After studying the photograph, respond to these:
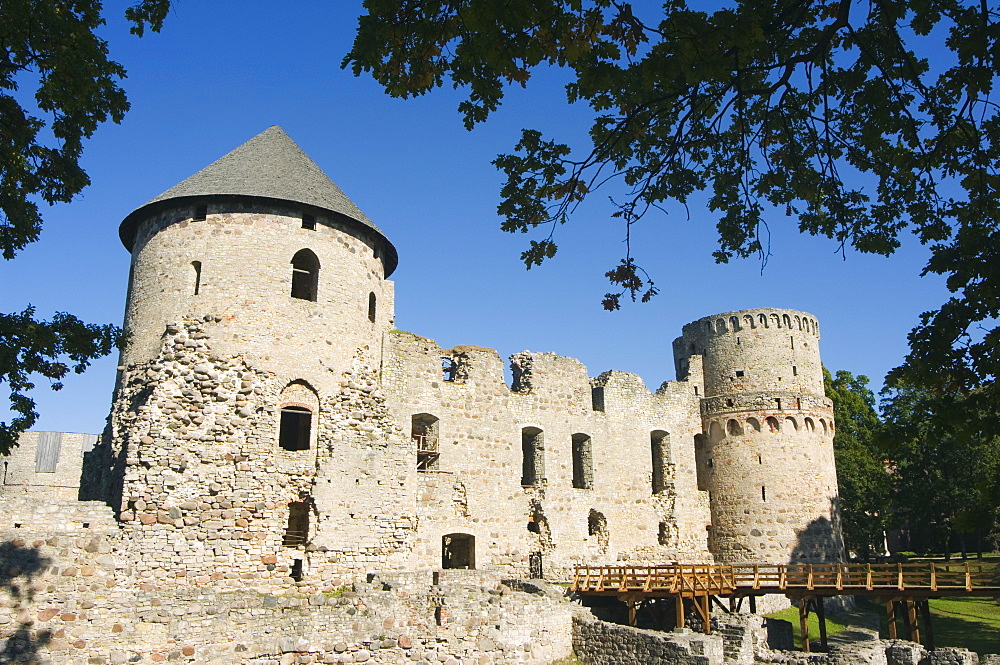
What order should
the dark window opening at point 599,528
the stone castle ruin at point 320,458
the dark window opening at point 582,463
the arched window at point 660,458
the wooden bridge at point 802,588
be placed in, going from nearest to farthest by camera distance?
the stone castle ruin at point 320,458 → the wooden bridge at point 802,588 → the dark window opening at point 599,528 → the dark window opening at point 582,463 → the arched window at point 660,458

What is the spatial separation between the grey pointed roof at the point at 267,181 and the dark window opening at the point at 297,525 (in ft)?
23.6

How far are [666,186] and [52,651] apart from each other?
43.6ft

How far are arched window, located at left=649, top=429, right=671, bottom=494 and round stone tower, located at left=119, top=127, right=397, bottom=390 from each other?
13.9m

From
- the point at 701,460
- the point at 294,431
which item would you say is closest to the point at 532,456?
the point at 701,460

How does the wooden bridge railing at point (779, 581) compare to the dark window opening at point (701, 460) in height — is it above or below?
below

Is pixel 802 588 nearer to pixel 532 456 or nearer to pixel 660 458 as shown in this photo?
pixel 532 456

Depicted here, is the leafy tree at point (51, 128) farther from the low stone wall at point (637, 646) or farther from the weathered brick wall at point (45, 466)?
the weathered brick wall at point (45, 466)

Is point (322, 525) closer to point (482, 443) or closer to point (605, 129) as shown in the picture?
point (482, 443)

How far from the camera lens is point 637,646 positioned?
1833 centimetres

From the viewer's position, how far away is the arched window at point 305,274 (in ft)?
65.3

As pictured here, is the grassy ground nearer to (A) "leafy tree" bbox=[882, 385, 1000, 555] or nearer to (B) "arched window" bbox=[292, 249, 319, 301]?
(A) "leafy tree" bbox=[882, 385, 1000, 555]

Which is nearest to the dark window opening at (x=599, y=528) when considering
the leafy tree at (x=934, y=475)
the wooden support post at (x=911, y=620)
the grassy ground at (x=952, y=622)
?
the grassy ground at (x=952, y=622)

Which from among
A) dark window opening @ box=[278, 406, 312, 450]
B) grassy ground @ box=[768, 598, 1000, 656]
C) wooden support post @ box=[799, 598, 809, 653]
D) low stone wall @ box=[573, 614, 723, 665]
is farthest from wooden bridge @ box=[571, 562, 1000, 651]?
dark window opening @ box=[278, 406, 312, 450]

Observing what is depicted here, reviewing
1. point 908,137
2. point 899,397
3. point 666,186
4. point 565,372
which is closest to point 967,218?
point 908,137
